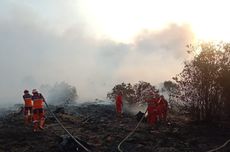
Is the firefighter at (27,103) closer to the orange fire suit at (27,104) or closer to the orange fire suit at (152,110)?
the orange fire suit at (27,104)

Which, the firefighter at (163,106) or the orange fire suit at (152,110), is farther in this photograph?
the firefighter at (163,106)

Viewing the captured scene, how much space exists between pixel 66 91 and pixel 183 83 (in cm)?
3502

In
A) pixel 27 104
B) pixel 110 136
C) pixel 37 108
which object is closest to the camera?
pixel 110 136

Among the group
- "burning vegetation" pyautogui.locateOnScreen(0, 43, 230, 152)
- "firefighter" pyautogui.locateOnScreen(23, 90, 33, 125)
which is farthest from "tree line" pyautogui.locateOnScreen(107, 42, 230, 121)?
"firefighter" pyautogui.locateOnScreen(23, 90, 33, 125)

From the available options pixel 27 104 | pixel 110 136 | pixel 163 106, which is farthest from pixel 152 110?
pixel 27 104

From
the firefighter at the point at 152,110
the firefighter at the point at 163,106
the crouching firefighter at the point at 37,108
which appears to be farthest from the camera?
the firefighter at the point at 163,106

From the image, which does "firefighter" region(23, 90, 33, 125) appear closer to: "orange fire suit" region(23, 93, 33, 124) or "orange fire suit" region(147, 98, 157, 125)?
"orange fire suit" region(23, 93, 33, 124)

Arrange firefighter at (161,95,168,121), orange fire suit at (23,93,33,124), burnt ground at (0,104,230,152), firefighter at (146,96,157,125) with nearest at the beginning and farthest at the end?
burnt ground at (0,104,230,152) → orange fire suit at (23,93,33,124) → firefighter at (146,96,157,125) → firefighter at (161,95,168,121)

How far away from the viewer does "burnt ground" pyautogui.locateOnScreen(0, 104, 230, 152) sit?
18.6 meters

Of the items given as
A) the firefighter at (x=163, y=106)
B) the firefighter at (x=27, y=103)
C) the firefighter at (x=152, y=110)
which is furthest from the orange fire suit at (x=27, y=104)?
the firefighter at (x=163, y=106)

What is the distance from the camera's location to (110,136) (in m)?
21.0

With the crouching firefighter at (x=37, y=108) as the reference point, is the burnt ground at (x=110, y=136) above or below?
below

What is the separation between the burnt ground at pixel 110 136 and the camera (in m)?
18.6

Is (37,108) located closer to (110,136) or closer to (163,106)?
(110,136)
